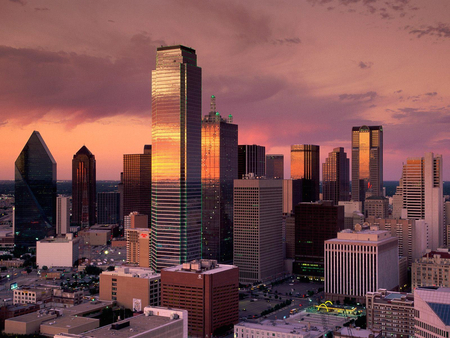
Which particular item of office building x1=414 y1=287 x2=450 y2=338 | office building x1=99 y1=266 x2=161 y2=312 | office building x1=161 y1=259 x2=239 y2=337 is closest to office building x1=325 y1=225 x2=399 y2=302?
office building x1=161 y1=259 x2=239 y2=337

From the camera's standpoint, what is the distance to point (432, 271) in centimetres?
19050

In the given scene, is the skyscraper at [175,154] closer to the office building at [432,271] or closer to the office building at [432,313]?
the office building at [432,271]

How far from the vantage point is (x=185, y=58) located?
197 meters

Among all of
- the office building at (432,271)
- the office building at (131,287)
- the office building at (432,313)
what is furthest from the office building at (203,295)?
the office building at (432,271)

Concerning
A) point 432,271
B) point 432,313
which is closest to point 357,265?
point 432,271

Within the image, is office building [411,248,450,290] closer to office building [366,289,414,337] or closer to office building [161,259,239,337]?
office building [366,289,414,337]

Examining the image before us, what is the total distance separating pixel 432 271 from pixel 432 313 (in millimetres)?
104221

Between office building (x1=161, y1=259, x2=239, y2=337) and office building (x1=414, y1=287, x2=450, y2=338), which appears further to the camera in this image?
office building (x1=161, y1=259, x2=239, y2=337)

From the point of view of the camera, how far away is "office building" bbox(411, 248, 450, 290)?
188250mm

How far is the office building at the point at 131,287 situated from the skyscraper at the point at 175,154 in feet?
71.3

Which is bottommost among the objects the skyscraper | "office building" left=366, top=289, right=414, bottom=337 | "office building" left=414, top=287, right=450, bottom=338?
"office building" left=366, top=289, right=414, bottom=337

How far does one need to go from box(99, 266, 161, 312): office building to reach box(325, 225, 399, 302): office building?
61.2 m

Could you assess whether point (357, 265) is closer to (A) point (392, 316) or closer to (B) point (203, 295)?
(A) point (392, 316)

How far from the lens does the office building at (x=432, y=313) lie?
90.4 metres
